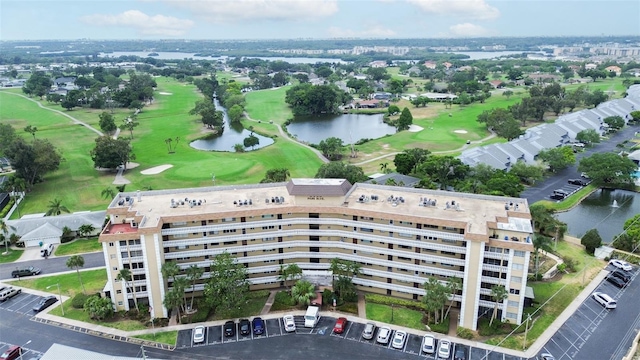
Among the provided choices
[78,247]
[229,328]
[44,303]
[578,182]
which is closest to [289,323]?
[229,328]

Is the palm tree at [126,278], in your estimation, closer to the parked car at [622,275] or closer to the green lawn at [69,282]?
the green lawn at [69,282]

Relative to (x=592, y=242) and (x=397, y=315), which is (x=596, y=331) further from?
(x=397, y=315)

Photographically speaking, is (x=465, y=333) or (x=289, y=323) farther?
(x=289, y=323)

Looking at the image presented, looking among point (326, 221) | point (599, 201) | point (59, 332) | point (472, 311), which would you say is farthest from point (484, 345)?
point (599, 201)

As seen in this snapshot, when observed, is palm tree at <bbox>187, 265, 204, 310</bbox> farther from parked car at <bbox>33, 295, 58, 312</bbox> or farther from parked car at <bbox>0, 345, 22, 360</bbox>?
parked car at <bbox>33, 295, 58, 312</bbox>

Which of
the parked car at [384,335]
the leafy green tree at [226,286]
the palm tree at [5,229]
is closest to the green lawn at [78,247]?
the palm tree at [5,229]

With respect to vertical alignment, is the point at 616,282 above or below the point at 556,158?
below
